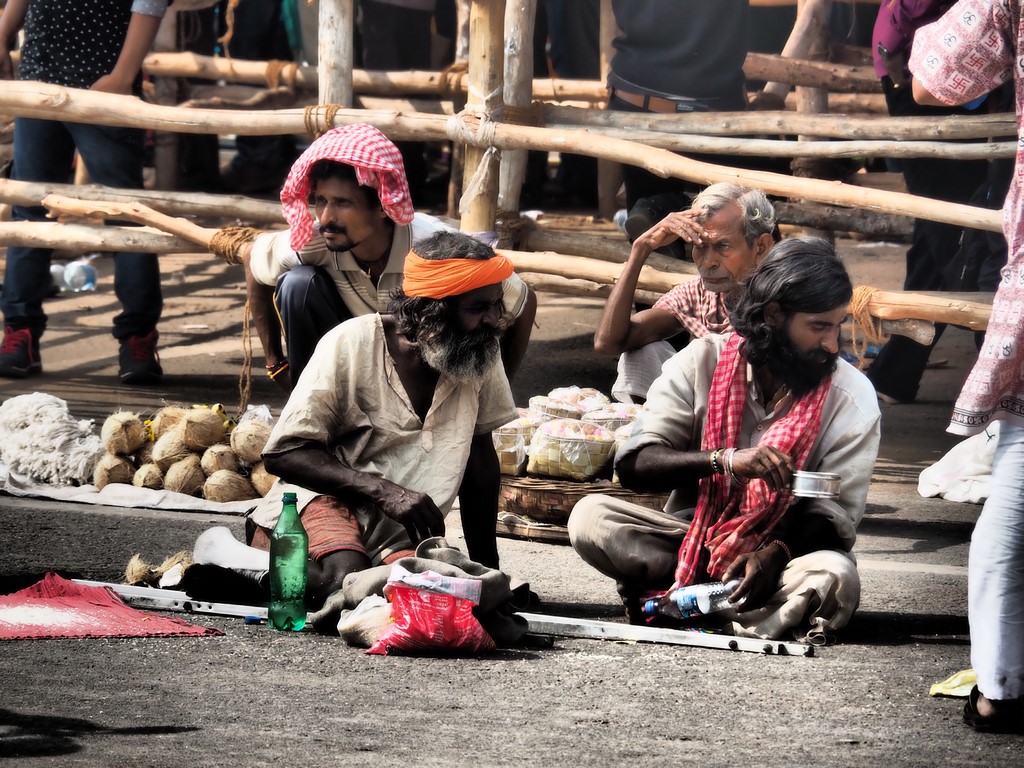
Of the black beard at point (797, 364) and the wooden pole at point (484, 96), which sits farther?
the wooden pole at point (484, 96)

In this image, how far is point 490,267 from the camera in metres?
4.14

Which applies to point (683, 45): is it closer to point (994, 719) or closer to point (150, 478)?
point (150, 478)

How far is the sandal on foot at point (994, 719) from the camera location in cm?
324

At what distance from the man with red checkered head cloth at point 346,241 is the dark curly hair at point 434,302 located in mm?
647

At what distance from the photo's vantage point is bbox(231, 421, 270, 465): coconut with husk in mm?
5699

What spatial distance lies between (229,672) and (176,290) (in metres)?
6.87

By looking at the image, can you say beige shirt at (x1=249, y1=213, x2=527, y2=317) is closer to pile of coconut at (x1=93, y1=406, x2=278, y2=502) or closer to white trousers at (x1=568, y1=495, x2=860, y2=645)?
pile of coconut at (x1=93, y1=406, x2=278, y2=502)

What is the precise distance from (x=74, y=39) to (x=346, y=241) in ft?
10.6

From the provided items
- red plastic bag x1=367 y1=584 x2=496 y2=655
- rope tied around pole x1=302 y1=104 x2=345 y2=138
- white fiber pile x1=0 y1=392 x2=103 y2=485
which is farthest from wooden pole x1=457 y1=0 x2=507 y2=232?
red plastic bag x1=367 y1=584 x2=496 y2=655

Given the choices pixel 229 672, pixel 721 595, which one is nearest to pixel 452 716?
pixel 229 672

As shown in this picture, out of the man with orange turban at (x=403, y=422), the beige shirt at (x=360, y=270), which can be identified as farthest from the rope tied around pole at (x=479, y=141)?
the man with orange turban at (x=403, y=422)

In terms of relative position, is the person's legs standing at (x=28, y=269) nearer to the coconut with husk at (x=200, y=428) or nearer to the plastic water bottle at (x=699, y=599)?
the coconut with husk at (x=200, y=428)

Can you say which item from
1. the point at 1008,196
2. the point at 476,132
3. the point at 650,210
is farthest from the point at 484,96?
the point at 1008,196

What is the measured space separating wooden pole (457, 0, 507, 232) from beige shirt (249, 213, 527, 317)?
124 centimetres
